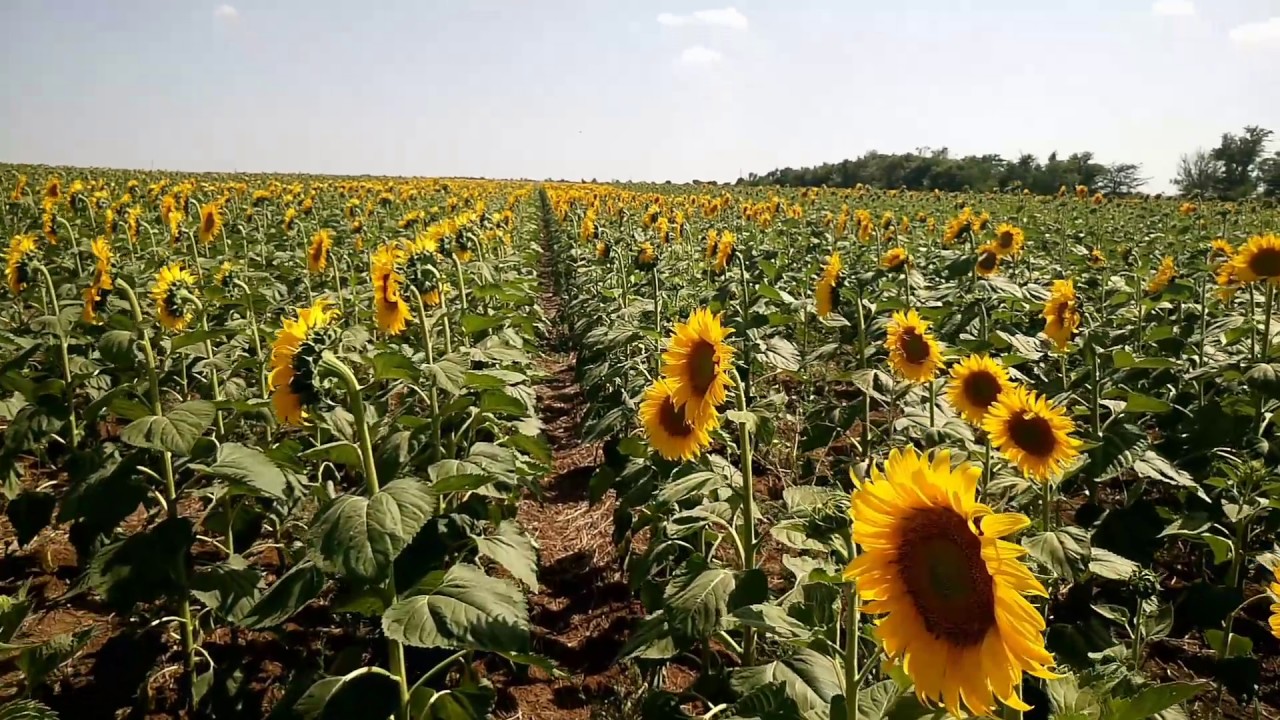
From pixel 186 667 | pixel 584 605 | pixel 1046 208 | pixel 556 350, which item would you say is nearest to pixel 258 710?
pixel 186 667

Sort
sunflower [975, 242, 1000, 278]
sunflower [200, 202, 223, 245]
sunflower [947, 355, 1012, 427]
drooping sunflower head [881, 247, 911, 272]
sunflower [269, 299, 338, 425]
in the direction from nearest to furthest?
sunflower [269, 299, 338, 425] < sunflower [947, 355, 1012, 427] < drooping sunflower head [881, 247, 911, 272] < sunflower [975, 242, 1000, 278] < sunflower [200, 202, 223, 245]

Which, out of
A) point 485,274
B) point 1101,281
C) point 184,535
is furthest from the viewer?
point 1101,281

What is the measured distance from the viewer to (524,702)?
10.4ft

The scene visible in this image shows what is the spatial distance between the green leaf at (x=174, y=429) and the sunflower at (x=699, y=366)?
1484 millimetres

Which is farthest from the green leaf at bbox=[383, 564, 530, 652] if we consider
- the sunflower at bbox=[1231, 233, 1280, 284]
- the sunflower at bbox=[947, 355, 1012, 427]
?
the sunflower at bbox=[1231, 233, 1280, 284]

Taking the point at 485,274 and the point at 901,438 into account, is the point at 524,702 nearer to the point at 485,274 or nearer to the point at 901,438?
the point at 901,438

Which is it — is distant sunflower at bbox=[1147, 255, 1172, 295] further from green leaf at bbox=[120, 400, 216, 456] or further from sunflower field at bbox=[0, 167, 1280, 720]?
green leaf at bbox=[120, 400, 216, 456]

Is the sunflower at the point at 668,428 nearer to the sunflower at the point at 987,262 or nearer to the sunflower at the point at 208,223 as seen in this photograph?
the sunflower at the point at 987,262

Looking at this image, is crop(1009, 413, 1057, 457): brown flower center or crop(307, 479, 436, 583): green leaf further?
crop(1009, 413, 1057, 457): brown flower center

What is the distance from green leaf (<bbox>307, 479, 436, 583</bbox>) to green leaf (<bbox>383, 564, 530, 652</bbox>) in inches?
8.3

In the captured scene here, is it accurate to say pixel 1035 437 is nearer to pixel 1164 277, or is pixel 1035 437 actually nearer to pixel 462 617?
pixel 462 617

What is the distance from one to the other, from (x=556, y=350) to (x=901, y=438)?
229 inches

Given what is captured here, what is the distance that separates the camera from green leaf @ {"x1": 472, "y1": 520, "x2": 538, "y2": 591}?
2340 mm

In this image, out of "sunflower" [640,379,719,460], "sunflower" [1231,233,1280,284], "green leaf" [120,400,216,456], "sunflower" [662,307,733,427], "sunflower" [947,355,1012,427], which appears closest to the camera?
"green leaf" [120,400,216,456]
